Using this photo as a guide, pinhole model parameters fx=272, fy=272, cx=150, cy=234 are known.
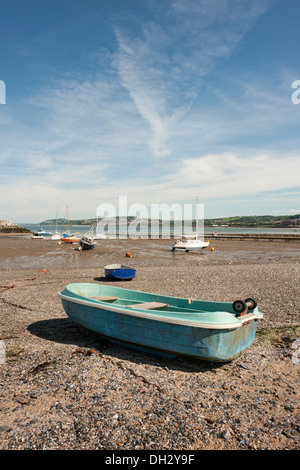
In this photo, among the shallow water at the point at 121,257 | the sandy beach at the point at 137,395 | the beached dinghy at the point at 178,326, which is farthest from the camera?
the shallow water at the point at 121,257

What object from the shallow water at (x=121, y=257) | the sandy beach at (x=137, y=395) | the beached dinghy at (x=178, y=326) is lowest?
the shallow water at (x=121, y=257)

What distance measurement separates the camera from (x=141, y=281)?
2162 cm

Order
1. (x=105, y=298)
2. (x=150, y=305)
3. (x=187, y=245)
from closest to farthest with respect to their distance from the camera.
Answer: (x=150, y=305) < (x=105, y=298) < (x=187, y=245)

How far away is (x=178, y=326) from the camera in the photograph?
746 centimetres

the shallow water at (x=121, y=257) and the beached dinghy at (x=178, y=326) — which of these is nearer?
the beached dinghy at (x=178, y=326)

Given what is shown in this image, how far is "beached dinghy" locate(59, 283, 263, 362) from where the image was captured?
Answer: 287 inches

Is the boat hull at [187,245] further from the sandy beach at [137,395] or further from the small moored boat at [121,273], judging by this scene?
the sandy beach at [137,395]

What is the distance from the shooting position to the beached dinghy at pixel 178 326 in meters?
7.28

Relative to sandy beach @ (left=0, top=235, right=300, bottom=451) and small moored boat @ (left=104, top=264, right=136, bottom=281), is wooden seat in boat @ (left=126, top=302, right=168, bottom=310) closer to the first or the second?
sandy beach @ (left=0, top=235, right=300, bottom=451)

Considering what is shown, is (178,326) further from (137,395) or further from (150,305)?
(150,305)

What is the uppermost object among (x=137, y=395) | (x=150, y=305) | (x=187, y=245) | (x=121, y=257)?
(x=150, y=305)

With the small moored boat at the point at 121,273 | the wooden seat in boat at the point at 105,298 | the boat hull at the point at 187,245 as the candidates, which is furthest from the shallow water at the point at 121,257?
the wooden seat in boat at the point at 105,298

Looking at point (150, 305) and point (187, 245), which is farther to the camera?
point (187, 245)

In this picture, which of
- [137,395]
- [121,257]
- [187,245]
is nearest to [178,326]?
[137,395]
